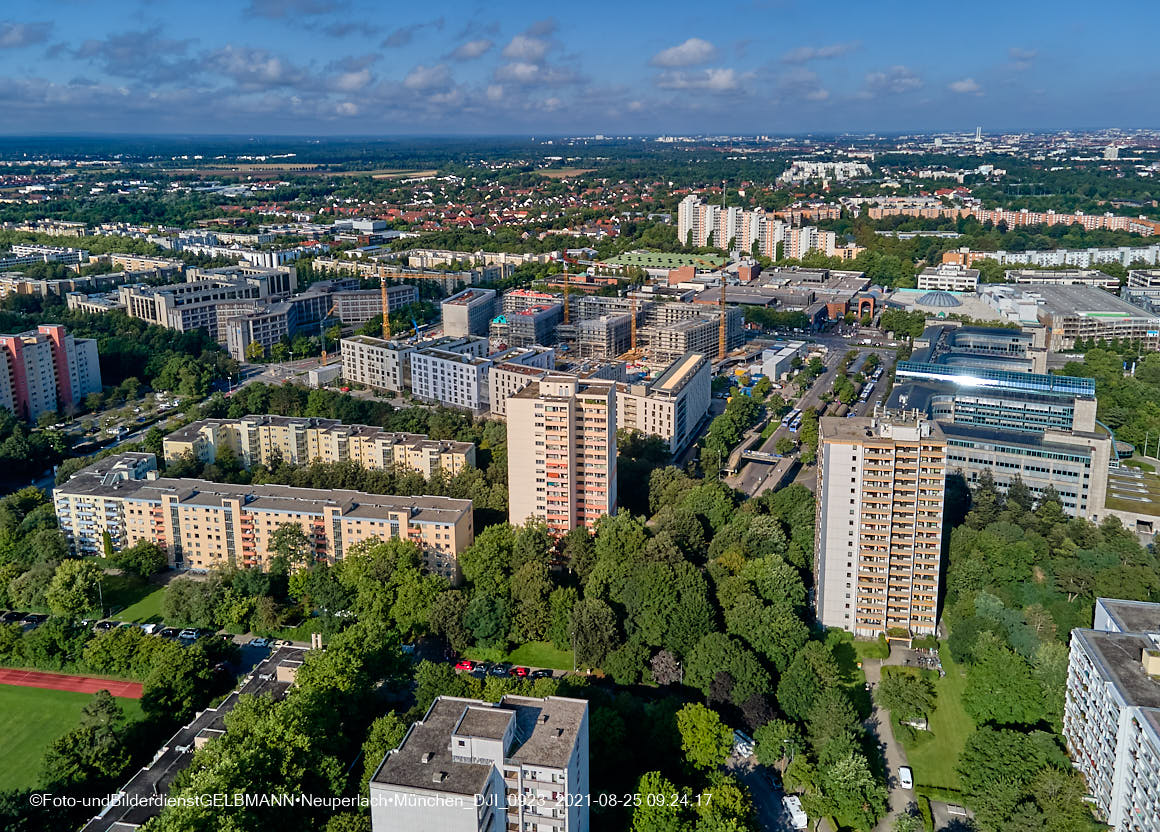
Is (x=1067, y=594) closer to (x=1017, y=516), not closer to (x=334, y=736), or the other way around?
(x=1017, y=516)

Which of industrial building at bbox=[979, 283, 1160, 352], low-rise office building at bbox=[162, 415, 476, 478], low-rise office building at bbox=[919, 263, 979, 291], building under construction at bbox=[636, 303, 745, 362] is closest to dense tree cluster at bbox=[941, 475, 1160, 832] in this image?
low-rise office building at bbox=[162, 415, 476, 478]

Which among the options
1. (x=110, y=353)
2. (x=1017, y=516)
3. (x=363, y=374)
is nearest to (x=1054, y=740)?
(x=1017, y=516)

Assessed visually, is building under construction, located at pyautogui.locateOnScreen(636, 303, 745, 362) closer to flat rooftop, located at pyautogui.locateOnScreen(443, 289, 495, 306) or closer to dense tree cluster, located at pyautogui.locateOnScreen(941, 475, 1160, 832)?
flat rooftop, located at pyautogui.locateOnScreen(443, 289, 495, 306)

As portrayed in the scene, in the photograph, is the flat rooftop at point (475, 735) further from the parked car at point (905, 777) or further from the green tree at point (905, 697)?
the green tree at point (905, 697)

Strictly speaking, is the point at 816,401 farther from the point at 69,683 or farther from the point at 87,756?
the point at 87,756

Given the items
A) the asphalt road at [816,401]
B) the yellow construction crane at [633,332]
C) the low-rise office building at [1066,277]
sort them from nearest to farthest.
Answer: the asphalt road at [816,401], the yellow construction crane at [633,332], the low-rise office building at [1066,277]

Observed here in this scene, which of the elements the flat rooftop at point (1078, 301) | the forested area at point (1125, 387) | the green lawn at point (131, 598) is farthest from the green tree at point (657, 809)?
the flat rooftop at point (1078, 301)
